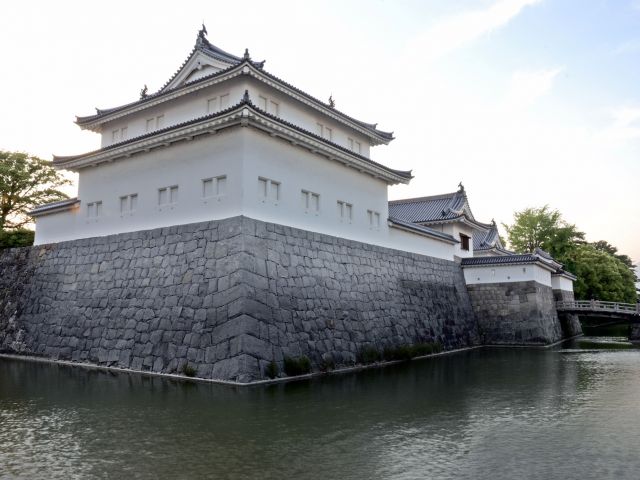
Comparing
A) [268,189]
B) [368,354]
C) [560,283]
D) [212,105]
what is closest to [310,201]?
[268,189]

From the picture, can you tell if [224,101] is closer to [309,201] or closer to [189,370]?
[309,201]

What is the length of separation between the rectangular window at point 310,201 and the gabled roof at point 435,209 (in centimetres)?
1140

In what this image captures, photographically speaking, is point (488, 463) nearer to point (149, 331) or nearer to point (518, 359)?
point (149, 331)

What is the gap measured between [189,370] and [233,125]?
5979mm

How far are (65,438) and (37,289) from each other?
39.9ft

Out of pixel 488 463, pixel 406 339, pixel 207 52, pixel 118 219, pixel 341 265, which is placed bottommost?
pixel 488 463

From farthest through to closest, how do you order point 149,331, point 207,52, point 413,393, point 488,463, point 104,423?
1. point 207,52
2. point 149,331
3. point 413,393
4. point 104,423
5. point 488,463

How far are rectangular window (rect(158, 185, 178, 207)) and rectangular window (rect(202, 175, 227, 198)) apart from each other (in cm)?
113

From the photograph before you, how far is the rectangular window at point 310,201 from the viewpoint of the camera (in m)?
14.6

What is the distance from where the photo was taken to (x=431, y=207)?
89.8ft

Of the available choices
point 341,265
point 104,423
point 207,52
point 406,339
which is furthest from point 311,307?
point 207,52

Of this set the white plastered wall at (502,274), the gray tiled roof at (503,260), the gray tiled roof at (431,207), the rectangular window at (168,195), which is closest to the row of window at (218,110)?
the rectangular window at (168,195)

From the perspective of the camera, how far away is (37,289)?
17.1 metres

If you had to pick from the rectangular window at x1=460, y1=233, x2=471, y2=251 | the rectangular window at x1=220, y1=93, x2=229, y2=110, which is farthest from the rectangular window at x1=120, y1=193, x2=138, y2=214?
the rectangular window at x1=460, y1=233, x2=471, y2=251
